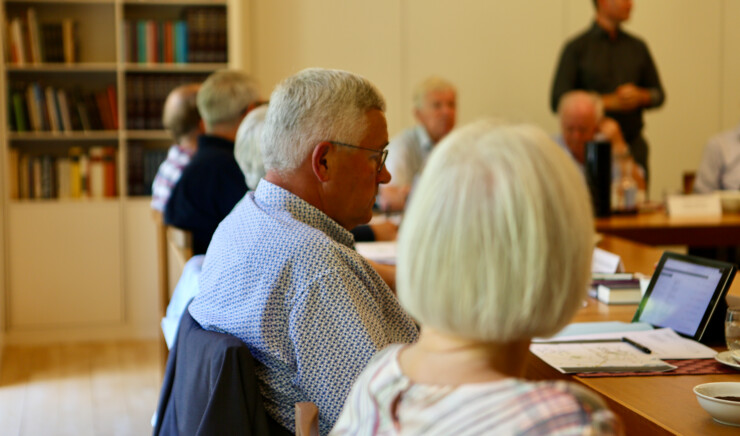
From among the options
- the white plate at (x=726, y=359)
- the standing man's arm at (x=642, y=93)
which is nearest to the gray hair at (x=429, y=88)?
the standing man's arm at (x=642, y=93)

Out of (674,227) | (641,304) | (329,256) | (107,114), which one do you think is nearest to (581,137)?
(674,227)

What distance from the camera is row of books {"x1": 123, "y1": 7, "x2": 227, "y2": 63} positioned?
494 cm

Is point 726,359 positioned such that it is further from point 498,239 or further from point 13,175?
point 13,175

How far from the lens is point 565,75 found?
18.7 feet

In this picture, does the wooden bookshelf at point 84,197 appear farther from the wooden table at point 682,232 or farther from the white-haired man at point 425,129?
the wooden table at point 682,232

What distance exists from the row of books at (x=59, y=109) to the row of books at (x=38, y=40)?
17cm

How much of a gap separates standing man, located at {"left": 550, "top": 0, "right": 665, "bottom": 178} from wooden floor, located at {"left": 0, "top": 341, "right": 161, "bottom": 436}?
3159 millimetres

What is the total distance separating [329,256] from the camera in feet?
4.58

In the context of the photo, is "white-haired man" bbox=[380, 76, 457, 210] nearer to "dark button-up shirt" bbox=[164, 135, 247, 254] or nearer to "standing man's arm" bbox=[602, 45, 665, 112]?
"standing man's arm" bbox=[602, 45, 665, 112]

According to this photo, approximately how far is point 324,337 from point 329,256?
13cm

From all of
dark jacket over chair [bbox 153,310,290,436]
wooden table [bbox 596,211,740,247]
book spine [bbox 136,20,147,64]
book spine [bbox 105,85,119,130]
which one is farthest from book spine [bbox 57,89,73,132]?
dark jacket over chair [bbox 153,310,290,436]

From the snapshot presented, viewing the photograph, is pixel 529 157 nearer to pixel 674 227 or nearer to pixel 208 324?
pixel 208 324

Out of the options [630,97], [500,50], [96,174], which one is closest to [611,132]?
[630,97]

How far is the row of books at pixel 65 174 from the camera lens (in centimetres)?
488
